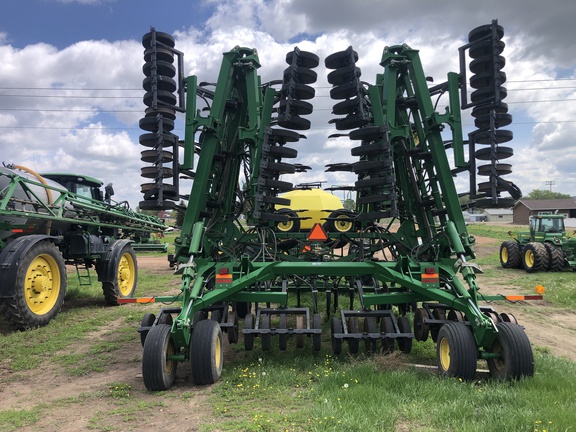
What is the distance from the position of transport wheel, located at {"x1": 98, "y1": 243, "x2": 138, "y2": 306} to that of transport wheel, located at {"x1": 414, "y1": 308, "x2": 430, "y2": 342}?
6.15 meters

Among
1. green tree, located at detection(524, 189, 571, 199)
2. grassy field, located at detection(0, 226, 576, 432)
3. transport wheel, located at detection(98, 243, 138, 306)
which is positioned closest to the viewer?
grassy field, located at detection(0, 226, 576, 432)

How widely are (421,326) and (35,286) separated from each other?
5.76m

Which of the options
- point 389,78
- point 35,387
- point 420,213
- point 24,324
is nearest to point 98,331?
point 24,324

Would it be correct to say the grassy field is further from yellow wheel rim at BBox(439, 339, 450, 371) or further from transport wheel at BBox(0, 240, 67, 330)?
transport wheel at BBox(0, 240, 67, 330)

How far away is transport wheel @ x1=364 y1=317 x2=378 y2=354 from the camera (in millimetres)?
5047

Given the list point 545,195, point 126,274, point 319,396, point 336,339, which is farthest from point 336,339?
point 545,195

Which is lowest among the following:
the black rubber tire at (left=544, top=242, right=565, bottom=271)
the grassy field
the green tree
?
the grassy field

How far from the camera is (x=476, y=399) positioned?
3.82 m

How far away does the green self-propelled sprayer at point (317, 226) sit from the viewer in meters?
4.66

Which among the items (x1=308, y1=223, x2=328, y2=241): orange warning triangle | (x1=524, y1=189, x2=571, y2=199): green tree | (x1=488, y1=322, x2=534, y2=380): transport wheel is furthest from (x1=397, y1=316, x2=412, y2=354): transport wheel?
(x1=524, y1=189, x2=571, y2=199): green tree

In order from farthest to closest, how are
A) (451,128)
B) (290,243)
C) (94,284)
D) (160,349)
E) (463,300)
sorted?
(94,284), (290,243), (451,128), (463,300), (160,349)

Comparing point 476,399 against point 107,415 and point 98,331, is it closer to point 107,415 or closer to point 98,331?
point 107,415

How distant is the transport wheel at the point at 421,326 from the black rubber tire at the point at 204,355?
253 cm

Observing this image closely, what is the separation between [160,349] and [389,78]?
4.67m
